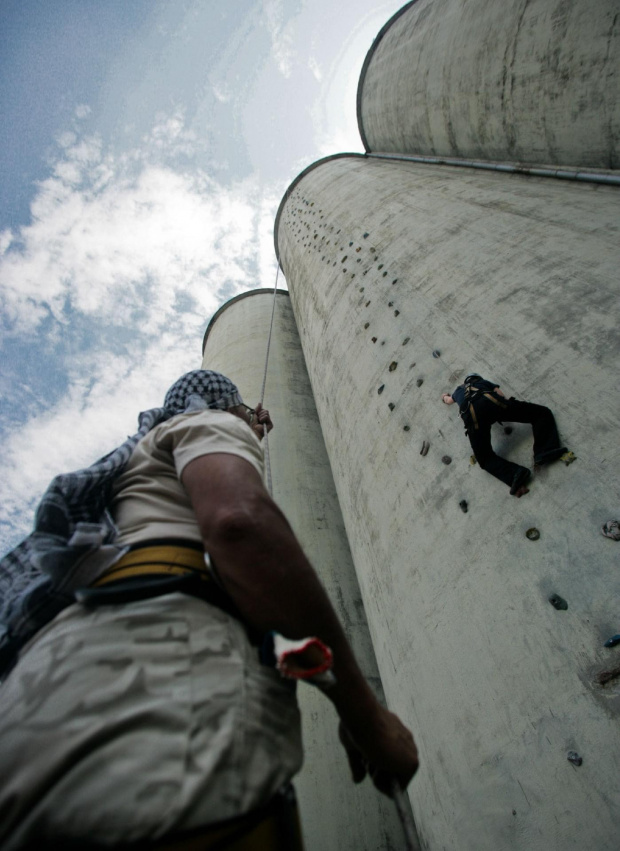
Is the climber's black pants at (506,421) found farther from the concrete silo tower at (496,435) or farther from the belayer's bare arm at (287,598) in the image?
the belayer's bare arm at (287,598)

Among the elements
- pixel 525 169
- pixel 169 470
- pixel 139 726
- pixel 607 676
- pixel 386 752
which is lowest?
pixel 607 676

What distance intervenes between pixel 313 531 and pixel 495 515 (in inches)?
97.0

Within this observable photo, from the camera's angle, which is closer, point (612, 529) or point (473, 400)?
point (612, 529)

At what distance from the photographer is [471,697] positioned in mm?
1691

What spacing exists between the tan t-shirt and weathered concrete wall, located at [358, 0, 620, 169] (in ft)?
11.7

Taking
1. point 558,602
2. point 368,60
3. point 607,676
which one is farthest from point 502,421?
point 368,60

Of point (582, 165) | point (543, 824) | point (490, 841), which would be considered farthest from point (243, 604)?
point (582, 165)

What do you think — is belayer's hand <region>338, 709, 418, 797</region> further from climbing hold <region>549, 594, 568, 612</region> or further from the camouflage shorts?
climbing hold <region>549, 594, 568, 612</region>

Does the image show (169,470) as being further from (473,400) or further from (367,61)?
(367,61)

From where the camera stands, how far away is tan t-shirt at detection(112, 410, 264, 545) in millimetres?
947

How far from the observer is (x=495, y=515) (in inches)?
71.3

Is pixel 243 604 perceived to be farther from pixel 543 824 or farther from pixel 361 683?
pixel 543 824

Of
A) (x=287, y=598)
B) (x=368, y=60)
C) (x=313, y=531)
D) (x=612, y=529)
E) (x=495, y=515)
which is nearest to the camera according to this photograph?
(x=287, y=598)

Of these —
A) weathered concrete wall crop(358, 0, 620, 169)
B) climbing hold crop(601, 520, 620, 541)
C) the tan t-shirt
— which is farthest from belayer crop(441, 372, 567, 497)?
weathered concrete wall crop(358, 0, 620, 169)
